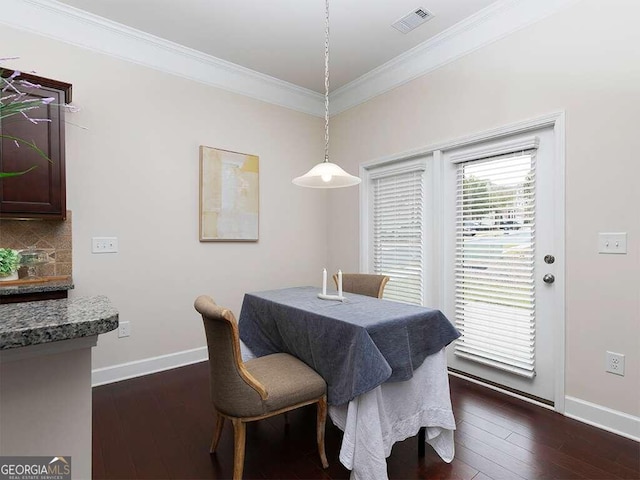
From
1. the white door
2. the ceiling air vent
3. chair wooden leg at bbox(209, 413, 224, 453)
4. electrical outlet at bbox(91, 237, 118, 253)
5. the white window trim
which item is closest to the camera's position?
chair wooden leg at bbox(209, 413, 224, 453)

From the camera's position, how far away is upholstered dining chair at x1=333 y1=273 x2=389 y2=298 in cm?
281

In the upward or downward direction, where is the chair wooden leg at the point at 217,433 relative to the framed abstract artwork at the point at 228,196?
downward

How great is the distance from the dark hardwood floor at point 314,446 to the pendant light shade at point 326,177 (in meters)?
1.61

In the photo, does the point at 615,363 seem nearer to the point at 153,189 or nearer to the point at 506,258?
the point at 506,258

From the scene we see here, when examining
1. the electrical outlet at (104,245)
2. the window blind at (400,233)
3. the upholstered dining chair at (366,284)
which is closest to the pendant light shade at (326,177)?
the upholstered dining chair at (366,284)

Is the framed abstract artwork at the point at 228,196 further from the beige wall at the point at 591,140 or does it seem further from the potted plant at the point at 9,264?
the beige wall at the point at 591,140

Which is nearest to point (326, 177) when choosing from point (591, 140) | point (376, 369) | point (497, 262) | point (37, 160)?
point (376, 369)

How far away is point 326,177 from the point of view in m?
2.33

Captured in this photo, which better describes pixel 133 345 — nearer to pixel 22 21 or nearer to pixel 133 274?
pixel 133 274

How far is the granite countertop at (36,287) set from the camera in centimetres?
214

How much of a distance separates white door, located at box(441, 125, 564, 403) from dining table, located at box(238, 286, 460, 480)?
3.52 feet

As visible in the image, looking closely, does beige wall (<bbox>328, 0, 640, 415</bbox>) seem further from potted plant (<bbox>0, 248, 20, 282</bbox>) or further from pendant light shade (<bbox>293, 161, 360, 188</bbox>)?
potted plant (<bbox>0, 248, 20, 282</bbox>)

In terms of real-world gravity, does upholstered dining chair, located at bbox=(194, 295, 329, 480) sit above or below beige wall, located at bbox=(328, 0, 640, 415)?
below

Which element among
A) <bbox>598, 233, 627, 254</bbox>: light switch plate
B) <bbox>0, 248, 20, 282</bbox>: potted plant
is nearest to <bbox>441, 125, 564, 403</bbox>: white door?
<bbox>598, 233, 627, 254</bbox>: light switch plate
